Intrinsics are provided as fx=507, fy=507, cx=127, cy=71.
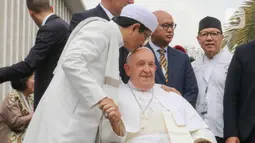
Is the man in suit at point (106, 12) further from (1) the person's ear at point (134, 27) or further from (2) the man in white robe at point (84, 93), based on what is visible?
(2) the man in white robe at point (84, 93)

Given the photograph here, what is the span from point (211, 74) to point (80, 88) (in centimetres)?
227

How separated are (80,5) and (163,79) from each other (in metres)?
15.7

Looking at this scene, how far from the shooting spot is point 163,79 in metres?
4.59

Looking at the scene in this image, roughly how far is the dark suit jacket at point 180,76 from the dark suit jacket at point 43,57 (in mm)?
1014

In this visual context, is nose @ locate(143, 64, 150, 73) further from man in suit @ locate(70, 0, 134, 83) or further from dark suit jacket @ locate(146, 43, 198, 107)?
dark suit jacket @ locate(146, 43, 198, 107)

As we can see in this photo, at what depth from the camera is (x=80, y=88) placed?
2.95 m

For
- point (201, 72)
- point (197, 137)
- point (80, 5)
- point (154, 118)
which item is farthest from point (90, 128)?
point (80, 5)

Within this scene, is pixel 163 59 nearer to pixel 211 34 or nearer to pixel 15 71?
pixel 211 34

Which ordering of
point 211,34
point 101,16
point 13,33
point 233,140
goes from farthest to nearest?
point 13,33
point 211,34
point 233,140
point 101,16

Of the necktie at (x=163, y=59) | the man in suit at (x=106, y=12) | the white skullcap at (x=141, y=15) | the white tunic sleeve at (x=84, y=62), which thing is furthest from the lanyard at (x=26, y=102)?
the white tunic sleeve at (x=84, y=62)

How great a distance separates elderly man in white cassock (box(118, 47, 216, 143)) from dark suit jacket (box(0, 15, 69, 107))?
607 mm

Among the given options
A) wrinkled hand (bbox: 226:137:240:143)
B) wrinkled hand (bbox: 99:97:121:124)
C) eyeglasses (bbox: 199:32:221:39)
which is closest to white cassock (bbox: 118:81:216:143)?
wrinkled hand (bbox: 226:137:240:143)

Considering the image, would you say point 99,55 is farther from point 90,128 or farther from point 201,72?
point 201,72

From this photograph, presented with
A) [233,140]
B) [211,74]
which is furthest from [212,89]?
[233,140]
